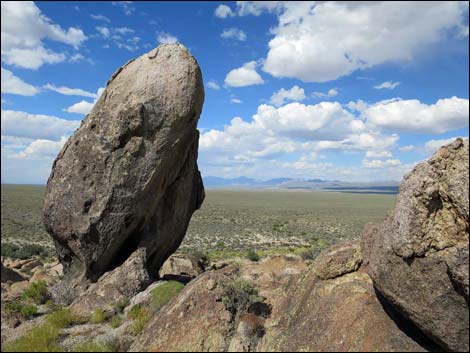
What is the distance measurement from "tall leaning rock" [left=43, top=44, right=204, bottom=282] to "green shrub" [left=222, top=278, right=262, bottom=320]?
5.56 m

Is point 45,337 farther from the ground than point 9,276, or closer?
farther from the ground

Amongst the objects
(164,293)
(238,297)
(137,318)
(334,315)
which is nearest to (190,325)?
(238,297)

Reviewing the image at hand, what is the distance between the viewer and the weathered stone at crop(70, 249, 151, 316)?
13.4m

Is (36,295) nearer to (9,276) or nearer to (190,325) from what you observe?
(9,276)

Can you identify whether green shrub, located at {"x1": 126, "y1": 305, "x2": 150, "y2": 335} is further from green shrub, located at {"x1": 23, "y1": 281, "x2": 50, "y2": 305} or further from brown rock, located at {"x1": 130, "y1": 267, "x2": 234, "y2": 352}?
green shrub, located at {"x1": 23, "y1": 281, "x2": 50, "y2": 305}

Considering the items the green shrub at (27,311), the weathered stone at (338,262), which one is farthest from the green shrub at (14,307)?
the weathered stone at (338,262)

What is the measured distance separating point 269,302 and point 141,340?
4116 millimetres

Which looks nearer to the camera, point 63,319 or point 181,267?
point 63,319

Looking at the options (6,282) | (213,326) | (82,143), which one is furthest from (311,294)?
(6,282)

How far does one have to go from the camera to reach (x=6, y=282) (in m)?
20.4

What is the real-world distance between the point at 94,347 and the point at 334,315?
20.6 feet

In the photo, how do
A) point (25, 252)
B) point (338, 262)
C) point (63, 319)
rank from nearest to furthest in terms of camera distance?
1. point (338, 262)
2. point (63, 319)
3. point (25, 252)

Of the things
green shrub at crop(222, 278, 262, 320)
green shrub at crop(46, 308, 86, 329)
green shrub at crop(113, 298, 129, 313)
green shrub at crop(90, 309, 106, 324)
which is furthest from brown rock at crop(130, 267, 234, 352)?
green shrub at crop(46, 308, 86, 329)

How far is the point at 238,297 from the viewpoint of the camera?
35.1 feet
